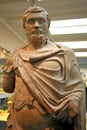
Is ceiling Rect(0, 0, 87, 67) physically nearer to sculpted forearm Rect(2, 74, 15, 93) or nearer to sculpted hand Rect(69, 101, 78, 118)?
sculpted forearm Rect(2, 74, 15, 93)

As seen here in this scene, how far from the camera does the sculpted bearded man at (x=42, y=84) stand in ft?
4.71

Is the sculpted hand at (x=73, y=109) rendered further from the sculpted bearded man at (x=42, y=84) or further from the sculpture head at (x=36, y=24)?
the sculpture head at (x=36, y=24)

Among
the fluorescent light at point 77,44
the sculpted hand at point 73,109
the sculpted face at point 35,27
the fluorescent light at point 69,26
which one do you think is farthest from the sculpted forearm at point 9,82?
the fluorescent light at point 77,44

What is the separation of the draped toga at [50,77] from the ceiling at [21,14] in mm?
1952

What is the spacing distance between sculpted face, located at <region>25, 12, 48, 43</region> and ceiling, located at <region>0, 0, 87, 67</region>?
6.00ft

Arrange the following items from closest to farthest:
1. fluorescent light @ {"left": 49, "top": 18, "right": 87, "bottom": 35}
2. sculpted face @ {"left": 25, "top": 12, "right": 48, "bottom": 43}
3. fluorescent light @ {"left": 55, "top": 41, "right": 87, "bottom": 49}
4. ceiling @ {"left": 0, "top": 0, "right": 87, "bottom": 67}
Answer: sculpted face @ {"left": 25, "top": 12, "right": 48, "bottom": 43} → ceiling @ {"left": 0, "top": 0, "right": 87, "bottom": 67} → fluorescent light @ {"left": 49, "top": 18, "right": 87, "bottom": 35} → fluorescent light @ {"left": 55, "top": 41, "right": 87, "bottom": 49}

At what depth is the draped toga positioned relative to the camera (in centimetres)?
144

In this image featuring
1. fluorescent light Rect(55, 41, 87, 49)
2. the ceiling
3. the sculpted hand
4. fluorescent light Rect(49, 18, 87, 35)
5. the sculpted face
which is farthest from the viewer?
fluorescent light Rect(55, 41, 87, 49)

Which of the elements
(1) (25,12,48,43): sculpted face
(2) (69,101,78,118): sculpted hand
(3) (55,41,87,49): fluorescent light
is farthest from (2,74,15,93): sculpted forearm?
(3) (55,41,87,49): fluorescent light

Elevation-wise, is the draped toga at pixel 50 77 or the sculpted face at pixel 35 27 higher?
the sculpted face at pixel 35 27

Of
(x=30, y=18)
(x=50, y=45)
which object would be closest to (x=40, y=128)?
(x=50, y=45)

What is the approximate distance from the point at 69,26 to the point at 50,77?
2.94 meters

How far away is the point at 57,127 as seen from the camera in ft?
4.84

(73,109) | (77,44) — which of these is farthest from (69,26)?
(73,109)
